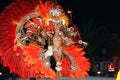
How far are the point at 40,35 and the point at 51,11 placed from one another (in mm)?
724

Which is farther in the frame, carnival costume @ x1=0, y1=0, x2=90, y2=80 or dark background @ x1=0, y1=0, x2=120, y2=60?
dark background @ x1=0, y1=0, x2=120, y2=60

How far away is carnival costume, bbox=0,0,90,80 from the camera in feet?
35.0

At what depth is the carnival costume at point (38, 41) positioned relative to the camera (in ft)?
35.0

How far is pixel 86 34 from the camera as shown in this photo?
1769cm

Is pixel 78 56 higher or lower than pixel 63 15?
lower

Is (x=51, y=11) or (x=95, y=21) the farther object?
(x=95, y=21)

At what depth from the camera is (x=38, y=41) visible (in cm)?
1097

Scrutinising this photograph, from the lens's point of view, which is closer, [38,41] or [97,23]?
[38,41]

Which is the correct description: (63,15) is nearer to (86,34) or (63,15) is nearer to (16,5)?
(16,5)

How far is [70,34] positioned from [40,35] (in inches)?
32.1

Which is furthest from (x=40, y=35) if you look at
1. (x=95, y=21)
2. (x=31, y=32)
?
(x=95, y=21)

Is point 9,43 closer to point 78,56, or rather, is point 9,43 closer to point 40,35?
point 40,35

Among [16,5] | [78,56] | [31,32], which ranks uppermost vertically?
[16,5]

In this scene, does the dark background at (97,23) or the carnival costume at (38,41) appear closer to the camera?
the carnival costume at (38,41)
